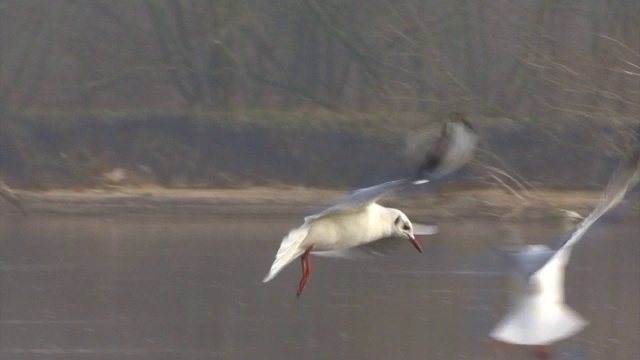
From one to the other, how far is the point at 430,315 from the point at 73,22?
12200mm

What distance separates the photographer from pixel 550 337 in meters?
7.15

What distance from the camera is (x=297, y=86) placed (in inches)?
769

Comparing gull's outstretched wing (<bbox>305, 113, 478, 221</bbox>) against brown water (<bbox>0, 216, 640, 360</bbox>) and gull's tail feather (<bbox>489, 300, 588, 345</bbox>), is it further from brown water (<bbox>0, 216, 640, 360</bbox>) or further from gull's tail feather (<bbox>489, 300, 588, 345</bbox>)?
brown water (<bbox>0, 216, 640, 360</bbox>)

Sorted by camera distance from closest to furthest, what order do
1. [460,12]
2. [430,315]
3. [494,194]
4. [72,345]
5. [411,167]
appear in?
[411,167] < [72,345] < [430,315] < [494,194] < [460,12]

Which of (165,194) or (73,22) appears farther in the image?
(73,22)

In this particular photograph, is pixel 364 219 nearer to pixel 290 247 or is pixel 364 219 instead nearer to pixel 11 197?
pixel 290 247

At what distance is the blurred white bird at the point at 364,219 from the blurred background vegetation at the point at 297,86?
7.91 meters

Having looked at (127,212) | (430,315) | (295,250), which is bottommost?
(127,212)

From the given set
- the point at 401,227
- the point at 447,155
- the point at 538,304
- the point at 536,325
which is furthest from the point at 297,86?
the point at 447,155

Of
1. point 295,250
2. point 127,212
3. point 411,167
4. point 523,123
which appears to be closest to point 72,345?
point 295,250

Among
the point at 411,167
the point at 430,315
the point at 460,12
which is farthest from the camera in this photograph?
the point at 460,12

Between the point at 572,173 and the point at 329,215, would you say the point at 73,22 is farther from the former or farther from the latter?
the point at 329,215

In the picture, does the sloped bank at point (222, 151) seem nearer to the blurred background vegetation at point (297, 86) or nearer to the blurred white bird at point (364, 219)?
the blurred background vegetation at point (297, 86)

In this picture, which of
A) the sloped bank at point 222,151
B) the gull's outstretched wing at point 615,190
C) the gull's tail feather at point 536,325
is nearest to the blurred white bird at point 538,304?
the gull's tail feather at point 536,325
